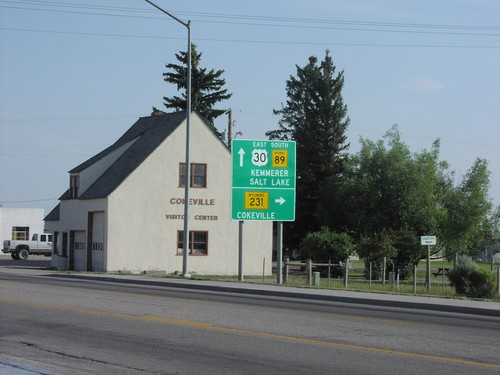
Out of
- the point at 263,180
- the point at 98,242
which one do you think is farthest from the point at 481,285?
the point at 98,242

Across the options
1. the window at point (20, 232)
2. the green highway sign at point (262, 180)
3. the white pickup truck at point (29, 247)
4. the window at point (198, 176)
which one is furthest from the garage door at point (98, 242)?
the window at point (20, 232)

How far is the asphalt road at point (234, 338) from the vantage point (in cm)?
1209

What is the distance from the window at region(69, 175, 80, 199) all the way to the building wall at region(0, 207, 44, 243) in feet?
130

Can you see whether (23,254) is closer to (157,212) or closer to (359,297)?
(157,212)

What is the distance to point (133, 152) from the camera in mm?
51625

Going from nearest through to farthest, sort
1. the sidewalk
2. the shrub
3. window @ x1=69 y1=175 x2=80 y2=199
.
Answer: the sidewalk, the shrub, window @ x1=69 y1=175 x2=80 y2=199

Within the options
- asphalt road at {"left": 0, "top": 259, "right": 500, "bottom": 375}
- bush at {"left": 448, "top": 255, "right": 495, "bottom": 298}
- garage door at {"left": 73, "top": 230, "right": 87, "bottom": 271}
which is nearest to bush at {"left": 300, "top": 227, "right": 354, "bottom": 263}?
garage door at {"left": 73, "top": 230, "right": 87, "bottom": 271}

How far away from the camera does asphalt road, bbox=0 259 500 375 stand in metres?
12.1

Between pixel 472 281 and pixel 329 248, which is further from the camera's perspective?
pixel 329 248

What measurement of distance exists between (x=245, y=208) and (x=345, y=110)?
47.5 m

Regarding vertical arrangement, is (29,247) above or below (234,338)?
above

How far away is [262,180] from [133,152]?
18.0m

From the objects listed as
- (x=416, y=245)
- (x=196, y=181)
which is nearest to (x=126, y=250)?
(x=196, y=181)

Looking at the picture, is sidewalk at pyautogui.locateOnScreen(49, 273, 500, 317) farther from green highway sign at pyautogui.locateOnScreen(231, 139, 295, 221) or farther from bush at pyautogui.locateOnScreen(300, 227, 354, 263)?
bush at pyautogui.locateOnScreen(300, 227, 354, 263)
